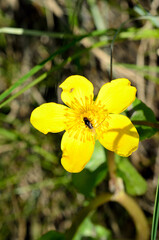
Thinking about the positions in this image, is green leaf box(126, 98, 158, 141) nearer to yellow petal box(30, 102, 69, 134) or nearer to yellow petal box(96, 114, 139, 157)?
yellow petal box(96, 114, 139, 157)

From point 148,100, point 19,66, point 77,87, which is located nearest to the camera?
point 77,87

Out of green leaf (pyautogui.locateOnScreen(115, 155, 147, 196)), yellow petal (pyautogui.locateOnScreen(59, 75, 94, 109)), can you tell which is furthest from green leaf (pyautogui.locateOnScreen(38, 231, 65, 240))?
yellow petal (pyautogui.locateOnScreen(59, 75, 94, 109))

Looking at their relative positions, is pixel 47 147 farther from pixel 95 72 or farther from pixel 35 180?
pixel 95 72

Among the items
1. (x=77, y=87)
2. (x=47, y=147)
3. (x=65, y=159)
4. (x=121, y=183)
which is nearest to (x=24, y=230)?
(x=47, y=147)

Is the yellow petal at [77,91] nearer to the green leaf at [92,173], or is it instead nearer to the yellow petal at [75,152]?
the yellow petal at [75,152]

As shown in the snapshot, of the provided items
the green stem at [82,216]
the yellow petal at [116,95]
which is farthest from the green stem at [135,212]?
the yellow petal at [116,95]

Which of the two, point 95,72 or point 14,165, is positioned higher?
point 95,72

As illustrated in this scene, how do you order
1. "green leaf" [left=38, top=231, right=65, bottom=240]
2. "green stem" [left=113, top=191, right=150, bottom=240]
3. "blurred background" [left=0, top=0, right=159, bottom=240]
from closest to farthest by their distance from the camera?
"green leaf" [left=38, top=231, right=65, bottom=240] < "green stem" [left=113, top=191, right=150, bottom=240] < "blurred background" [left=0, top=0, right=159, bottom=240]

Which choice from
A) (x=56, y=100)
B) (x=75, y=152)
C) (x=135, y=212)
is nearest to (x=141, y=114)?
(x=75, y=152)
